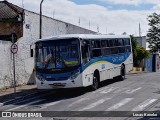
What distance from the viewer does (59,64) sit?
17328 mm

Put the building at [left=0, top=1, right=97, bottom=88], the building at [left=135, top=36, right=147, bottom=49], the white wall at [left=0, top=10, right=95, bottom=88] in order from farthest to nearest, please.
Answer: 1. the building at [left=135, top=36, right=147, bottom=49]
2. the building at [left=0, top=1, right=97, bottom=88]
3. the white wall at [left=0, top=10, right=95, bottom=88]

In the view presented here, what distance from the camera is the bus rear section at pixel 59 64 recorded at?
1717cm

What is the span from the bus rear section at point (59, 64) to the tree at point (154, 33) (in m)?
61.4

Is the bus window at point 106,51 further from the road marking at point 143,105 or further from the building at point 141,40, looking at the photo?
the building at point 141,40

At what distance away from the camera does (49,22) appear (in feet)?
89.5

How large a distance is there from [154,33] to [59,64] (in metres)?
63.3

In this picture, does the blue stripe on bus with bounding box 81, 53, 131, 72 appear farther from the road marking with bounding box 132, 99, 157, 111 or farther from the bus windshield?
the road marking with bounding box 132, 99, 157, 111

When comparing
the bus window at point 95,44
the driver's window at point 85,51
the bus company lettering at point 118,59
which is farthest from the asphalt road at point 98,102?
the bus company lettering at point 118,59

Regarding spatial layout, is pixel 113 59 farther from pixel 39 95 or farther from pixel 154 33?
pixel 154 33

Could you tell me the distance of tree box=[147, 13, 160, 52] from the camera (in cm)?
7712

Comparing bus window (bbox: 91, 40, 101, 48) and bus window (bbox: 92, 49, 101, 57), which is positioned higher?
bus window (bbox: 91, 40, 101, 48)

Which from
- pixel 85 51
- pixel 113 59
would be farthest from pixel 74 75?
pixel 113 59

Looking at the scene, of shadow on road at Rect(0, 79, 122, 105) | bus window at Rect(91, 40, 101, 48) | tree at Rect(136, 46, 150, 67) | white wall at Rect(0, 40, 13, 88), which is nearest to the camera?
shadow on road at Rect(0, 79, 122, 105)

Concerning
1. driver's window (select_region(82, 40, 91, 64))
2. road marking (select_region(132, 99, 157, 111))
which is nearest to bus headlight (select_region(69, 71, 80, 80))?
driver's window (select_region(82, 40, 91, 64))
